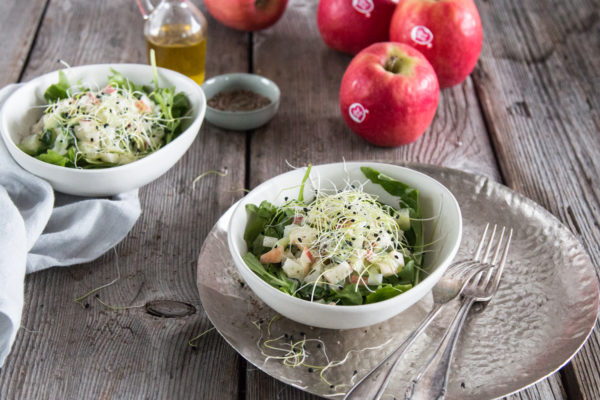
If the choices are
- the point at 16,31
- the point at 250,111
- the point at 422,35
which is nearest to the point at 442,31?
the point at 422,35

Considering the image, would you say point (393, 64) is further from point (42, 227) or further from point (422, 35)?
point (42, 227)

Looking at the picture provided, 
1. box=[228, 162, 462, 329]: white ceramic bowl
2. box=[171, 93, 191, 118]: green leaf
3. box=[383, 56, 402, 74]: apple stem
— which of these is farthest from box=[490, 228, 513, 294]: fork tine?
box=[171, 93, 191, 118]: green leaf

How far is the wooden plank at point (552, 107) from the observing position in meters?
1.46

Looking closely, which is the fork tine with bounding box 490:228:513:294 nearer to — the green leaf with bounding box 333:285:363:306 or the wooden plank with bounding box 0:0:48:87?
the green leaf with bounding box 333:285:363:306

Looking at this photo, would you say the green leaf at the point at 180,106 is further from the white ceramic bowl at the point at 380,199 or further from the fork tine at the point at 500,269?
the fork tine at the point at 500,269

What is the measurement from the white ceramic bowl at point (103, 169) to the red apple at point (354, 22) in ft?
2.05

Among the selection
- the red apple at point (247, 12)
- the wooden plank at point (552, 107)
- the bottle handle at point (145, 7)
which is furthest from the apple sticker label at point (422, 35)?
the bottle handle at point (145, 7)

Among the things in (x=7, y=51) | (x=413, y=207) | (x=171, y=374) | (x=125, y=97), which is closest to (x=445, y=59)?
(x=413, y=207)

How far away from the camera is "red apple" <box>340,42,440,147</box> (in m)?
1.54

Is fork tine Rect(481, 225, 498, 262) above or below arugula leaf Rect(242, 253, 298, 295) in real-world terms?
below

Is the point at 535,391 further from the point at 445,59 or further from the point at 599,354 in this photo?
the point at 445,59

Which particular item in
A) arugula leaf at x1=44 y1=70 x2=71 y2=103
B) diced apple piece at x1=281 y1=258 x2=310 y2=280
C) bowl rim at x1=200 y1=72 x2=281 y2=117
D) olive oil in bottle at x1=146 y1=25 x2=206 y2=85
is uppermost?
diced apple piece at x1=281 y1=258 x2=310 y2=280

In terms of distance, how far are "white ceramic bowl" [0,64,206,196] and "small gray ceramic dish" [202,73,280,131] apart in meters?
0.13

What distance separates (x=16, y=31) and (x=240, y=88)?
852 millimetres
